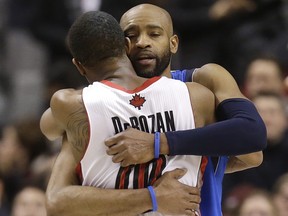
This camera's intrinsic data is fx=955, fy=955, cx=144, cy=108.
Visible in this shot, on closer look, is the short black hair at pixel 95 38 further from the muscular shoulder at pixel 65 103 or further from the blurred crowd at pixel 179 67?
the blurred crowd at pixel 179 67

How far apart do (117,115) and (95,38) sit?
0.38m

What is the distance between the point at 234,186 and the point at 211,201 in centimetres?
301

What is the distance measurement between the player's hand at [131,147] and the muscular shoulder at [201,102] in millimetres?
270

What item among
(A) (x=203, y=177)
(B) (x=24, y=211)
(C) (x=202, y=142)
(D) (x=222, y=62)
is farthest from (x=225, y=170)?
(D) (x=222, y=62)

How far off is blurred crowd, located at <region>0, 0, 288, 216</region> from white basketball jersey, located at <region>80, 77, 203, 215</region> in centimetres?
269

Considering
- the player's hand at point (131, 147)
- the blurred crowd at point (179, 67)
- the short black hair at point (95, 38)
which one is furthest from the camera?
the blurred crowd at point (179, 67)

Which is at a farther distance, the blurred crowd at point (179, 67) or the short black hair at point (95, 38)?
the blurred crowd at point (179, 67)

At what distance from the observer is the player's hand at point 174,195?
450 centimetres

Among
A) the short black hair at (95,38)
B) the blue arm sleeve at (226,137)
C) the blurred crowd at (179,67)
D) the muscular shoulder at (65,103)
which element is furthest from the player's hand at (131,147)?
the blurred crowd at (179,67)

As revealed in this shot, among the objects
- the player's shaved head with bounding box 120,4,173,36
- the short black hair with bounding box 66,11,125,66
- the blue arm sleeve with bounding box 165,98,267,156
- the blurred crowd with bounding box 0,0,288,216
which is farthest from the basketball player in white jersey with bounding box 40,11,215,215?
the blurred crowd with bounding box 0,0,288,216

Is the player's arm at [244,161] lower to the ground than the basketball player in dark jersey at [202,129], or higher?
lower

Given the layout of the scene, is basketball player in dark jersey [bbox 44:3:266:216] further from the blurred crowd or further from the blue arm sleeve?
the blurred crowd

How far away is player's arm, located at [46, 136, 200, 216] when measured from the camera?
4.48 metres

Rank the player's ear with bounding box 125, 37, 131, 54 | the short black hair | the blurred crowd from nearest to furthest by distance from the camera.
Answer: the short black hair → the player's ear with bounding box 125, 37, 131, 54 → the blurred crowd
